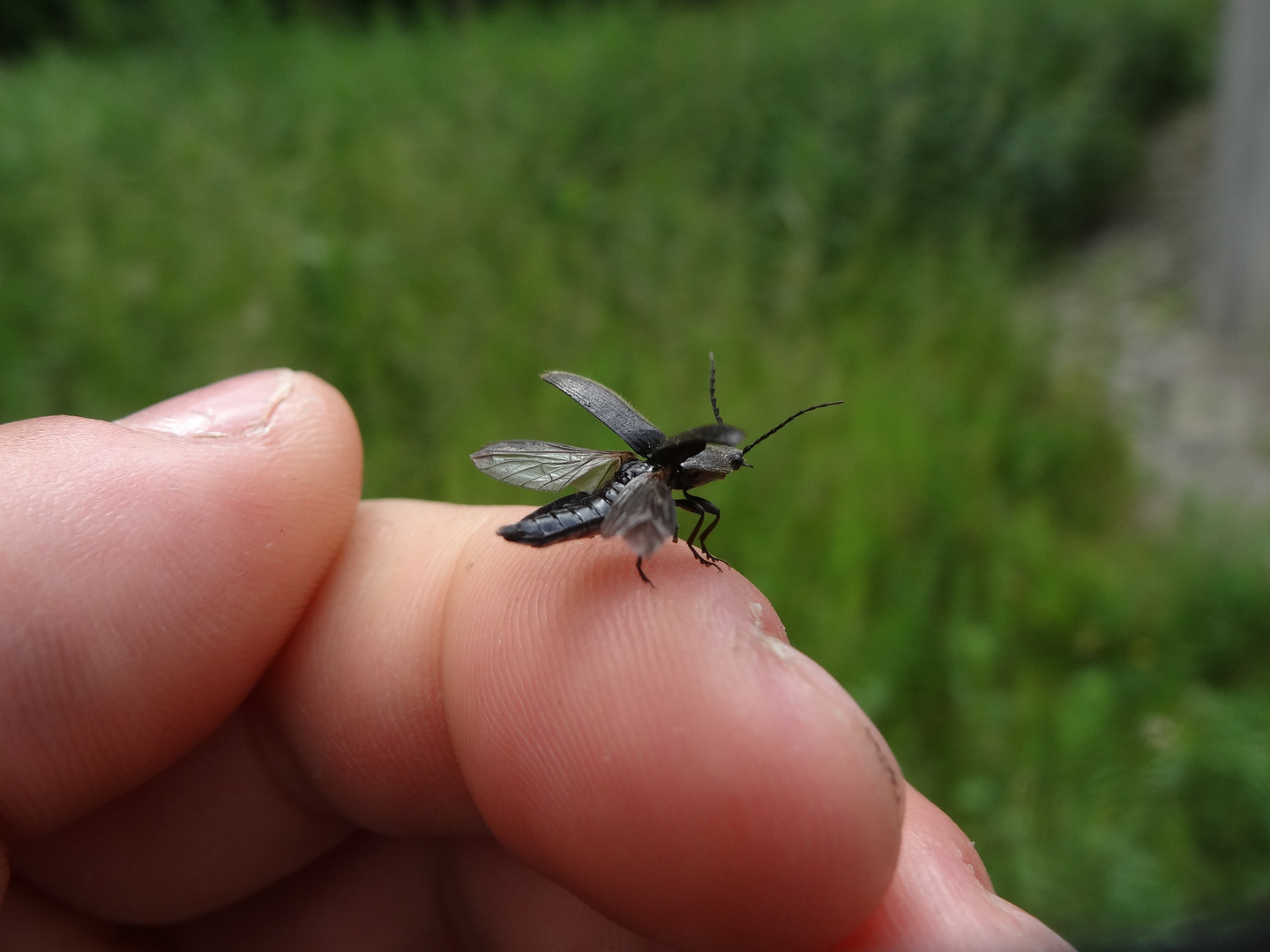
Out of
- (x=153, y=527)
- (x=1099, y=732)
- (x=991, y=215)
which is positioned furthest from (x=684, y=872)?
(x=991, y=215)

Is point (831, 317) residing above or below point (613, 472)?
below

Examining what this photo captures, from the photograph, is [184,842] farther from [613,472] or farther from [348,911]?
[613,472]

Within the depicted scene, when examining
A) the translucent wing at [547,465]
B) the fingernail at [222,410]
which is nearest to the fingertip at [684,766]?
the translucent wing at [547,465]

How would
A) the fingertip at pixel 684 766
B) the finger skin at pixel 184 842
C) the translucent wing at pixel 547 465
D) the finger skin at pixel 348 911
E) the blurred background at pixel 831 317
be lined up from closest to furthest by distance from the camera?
the fingertip at pixel 684 766 < the finger skin at pixel 184 842 < the translucent wing at pixel 547 465 < the finger skin at pixel 348 911 < the blurred background at pixel 831 317

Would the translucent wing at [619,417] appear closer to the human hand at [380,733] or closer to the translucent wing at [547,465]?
the translucent wing at [547,465]

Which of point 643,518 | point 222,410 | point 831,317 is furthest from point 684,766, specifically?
point 831,317

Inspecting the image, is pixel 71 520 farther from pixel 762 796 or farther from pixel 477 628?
pixel 762 796
